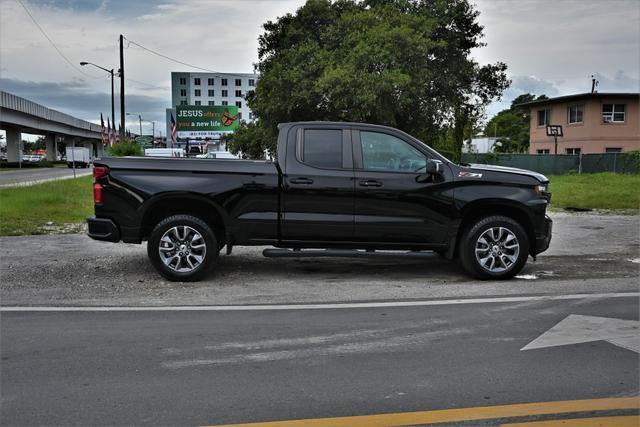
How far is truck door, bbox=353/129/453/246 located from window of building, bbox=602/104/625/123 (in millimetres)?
41384

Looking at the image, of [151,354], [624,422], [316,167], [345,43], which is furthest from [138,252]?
[345,43]

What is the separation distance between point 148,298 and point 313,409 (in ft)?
11.8

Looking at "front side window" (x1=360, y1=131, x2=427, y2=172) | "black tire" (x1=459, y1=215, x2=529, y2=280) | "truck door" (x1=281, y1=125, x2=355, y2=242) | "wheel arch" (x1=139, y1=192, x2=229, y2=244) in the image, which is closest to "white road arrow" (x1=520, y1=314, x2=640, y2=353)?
"black tire" (x1=459, y1=215, x2=529, y2=280)

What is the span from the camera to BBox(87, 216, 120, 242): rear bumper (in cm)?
771

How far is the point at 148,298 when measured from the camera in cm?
697

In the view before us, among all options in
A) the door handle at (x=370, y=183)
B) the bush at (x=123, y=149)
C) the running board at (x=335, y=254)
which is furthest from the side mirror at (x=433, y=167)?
the bush at (x=123, y=149)

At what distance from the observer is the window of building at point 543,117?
4878 cm

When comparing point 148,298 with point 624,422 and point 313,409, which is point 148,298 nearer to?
point 313,409

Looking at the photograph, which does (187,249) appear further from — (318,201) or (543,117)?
(543,117)

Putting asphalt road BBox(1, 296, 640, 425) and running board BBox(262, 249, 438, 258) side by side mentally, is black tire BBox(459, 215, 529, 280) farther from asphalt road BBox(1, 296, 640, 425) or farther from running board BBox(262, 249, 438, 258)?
asphalt road BBox(1, 296, 640, 425)

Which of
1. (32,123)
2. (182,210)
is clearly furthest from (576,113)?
(32,123)

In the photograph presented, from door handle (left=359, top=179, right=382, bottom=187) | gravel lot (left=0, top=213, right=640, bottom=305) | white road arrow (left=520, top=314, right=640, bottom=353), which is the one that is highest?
door handle (left=359, top=179, right=382, bottom=187)

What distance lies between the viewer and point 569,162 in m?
40.7

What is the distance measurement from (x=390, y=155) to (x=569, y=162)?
36336mm
